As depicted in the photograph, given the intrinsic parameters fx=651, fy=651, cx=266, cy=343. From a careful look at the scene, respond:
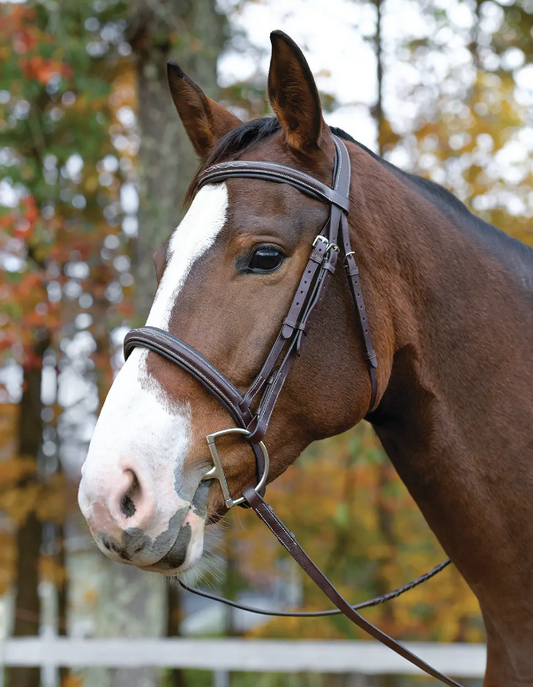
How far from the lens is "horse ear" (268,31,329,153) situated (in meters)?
2.03

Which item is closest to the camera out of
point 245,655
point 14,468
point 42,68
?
point 245,655

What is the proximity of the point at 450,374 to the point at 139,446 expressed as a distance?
1116 mm

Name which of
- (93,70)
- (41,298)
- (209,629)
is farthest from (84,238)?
(209,629)

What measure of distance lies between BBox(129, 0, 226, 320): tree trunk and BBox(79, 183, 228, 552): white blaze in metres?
4.06

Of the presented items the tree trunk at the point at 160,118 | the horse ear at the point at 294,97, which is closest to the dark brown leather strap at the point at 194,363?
the horse ear at the point at 294,97

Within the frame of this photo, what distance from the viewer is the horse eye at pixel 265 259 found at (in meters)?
2.00

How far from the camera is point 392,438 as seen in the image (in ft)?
7.76

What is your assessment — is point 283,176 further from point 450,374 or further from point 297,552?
point 297,552

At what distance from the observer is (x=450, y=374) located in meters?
2.24

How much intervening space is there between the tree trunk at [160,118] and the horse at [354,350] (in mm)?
3474

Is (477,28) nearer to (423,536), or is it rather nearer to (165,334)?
(423,536)

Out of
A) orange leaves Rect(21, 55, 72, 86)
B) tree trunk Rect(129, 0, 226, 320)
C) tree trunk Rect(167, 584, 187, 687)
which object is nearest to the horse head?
tree trunk Rect(129, 0, 226, 320)

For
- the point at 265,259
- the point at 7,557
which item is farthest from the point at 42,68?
the point at 7,557

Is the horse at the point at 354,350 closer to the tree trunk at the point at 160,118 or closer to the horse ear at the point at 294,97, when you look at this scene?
the horse ear at the point at 294,97
